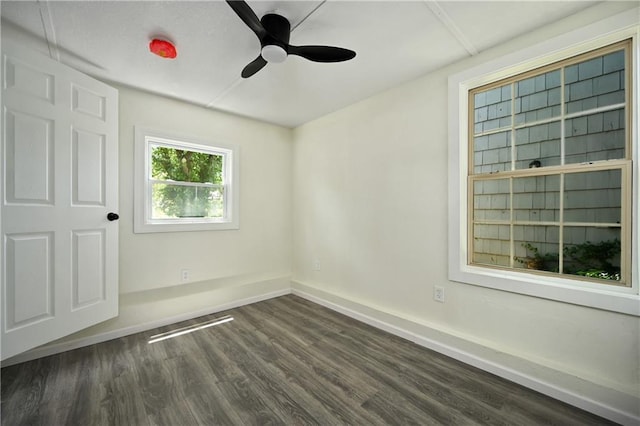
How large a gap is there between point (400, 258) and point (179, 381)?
2042mm

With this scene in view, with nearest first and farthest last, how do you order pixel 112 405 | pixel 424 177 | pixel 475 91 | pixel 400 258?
pixel 112 405, pixel 475 91, pixel 424 177, pixel 400 258

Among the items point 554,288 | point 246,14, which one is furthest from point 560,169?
point 246,14

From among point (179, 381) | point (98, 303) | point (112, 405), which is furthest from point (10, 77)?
point (179, 381)

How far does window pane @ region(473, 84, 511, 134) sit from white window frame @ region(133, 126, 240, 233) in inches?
105

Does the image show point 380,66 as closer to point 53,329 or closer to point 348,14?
point 348,14

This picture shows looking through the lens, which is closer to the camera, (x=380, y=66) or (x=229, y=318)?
(x=380, y=66)

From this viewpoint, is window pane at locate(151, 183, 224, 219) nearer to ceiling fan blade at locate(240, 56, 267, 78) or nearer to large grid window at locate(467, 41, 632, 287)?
ceiling fan blade at locate(240, 56, 267, 78)

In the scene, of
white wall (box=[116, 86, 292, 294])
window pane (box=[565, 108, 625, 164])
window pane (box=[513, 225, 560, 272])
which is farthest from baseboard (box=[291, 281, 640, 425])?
white wall (box=[116, 86, 292, 294])

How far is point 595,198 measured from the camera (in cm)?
186

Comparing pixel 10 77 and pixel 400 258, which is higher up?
pixel 10 77

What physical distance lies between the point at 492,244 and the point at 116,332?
3611mm

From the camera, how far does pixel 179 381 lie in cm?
177

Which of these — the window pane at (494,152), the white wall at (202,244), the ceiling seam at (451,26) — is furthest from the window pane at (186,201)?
the window pane at (494,152)

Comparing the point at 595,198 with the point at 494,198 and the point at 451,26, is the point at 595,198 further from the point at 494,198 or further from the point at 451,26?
the point at 451,26
